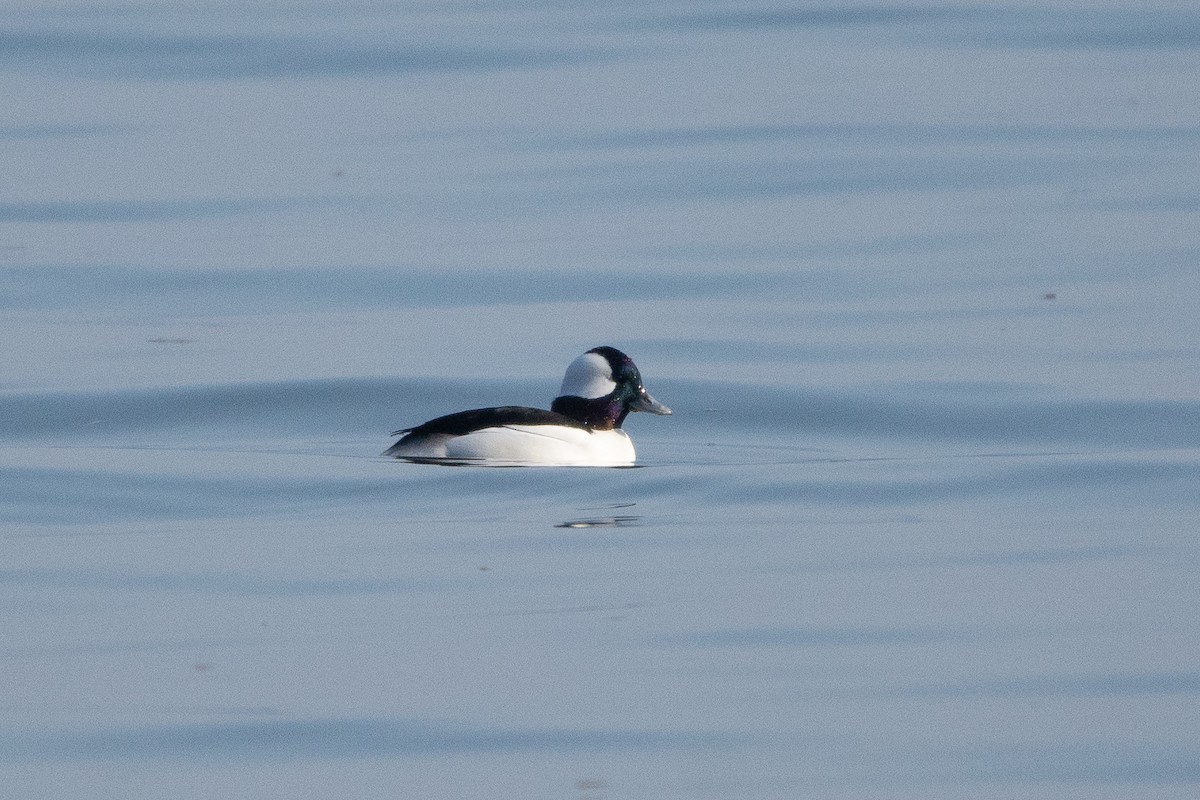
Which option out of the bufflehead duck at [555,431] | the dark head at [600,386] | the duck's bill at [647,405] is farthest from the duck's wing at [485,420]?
the duck's bill at [647,405]

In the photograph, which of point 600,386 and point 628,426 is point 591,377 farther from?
point 628,426

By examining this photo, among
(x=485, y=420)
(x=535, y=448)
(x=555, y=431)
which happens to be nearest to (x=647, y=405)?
(x=555, y=431)

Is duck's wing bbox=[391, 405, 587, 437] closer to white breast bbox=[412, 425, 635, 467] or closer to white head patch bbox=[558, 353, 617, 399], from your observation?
white breast bbox=[412, 425, 635, 467]

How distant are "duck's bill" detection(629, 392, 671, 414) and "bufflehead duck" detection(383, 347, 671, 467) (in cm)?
6

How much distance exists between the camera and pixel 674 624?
668 cm

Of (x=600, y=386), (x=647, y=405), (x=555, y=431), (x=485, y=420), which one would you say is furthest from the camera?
(x=647, y=405)

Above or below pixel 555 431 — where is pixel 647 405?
above

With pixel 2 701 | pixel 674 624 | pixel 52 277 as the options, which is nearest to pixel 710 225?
pixel 52 277

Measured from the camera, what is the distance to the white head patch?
11188 mm

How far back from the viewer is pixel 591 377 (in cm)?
1122

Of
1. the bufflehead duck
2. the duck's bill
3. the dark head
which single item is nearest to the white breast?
the bufflehead duck

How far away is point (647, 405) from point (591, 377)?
1.21 ft

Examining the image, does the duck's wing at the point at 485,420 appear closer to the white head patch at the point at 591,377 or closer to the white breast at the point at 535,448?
the white breast at the point at 535,448

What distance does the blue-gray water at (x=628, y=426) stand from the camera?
18.6ft
